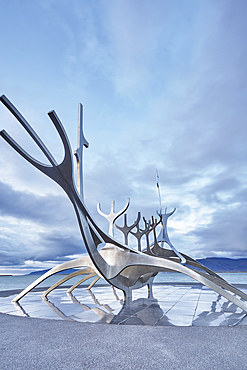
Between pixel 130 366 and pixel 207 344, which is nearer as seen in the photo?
pixel 130 366

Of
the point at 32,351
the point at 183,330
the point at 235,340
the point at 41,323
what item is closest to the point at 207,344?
the point at 235,340

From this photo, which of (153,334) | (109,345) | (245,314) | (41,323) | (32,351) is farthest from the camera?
(245,314)

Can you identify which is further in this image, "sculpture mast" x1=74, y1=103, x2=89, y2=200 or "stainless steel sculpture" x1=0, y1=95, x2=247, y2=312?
"sculpture mast" x1=74, y1=103, x2=89, y2=200

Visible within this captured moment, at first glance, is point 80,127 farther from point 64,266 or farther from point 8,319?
point 8,319

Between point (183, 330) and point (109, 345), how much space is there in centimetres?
227

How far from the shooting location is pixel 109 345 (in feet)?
15.5

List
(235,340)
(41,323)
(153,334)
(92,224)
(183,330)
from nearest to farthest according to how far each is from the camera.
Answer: (235,340)
(153,334)
(183,330)
(41,323)
(92,224)

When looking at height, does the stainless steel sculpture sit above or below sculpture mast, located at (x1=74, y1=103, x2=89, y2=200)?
below

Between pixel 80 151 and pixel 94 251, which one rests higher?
pixel 80 151

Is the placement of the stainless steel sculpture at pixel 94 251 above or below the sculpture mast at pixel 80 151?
below

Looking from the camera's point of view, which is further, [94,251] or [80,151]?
[80,151]

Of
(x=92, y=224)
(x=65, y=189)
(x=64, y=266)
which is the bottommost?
(x=64, y=266)

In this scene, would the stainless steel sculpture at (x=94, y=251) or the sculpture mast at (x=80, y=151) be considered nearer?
the stainless steel sculpture at (x=94, y=251)

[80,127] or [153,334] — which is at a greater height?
[80,127]
